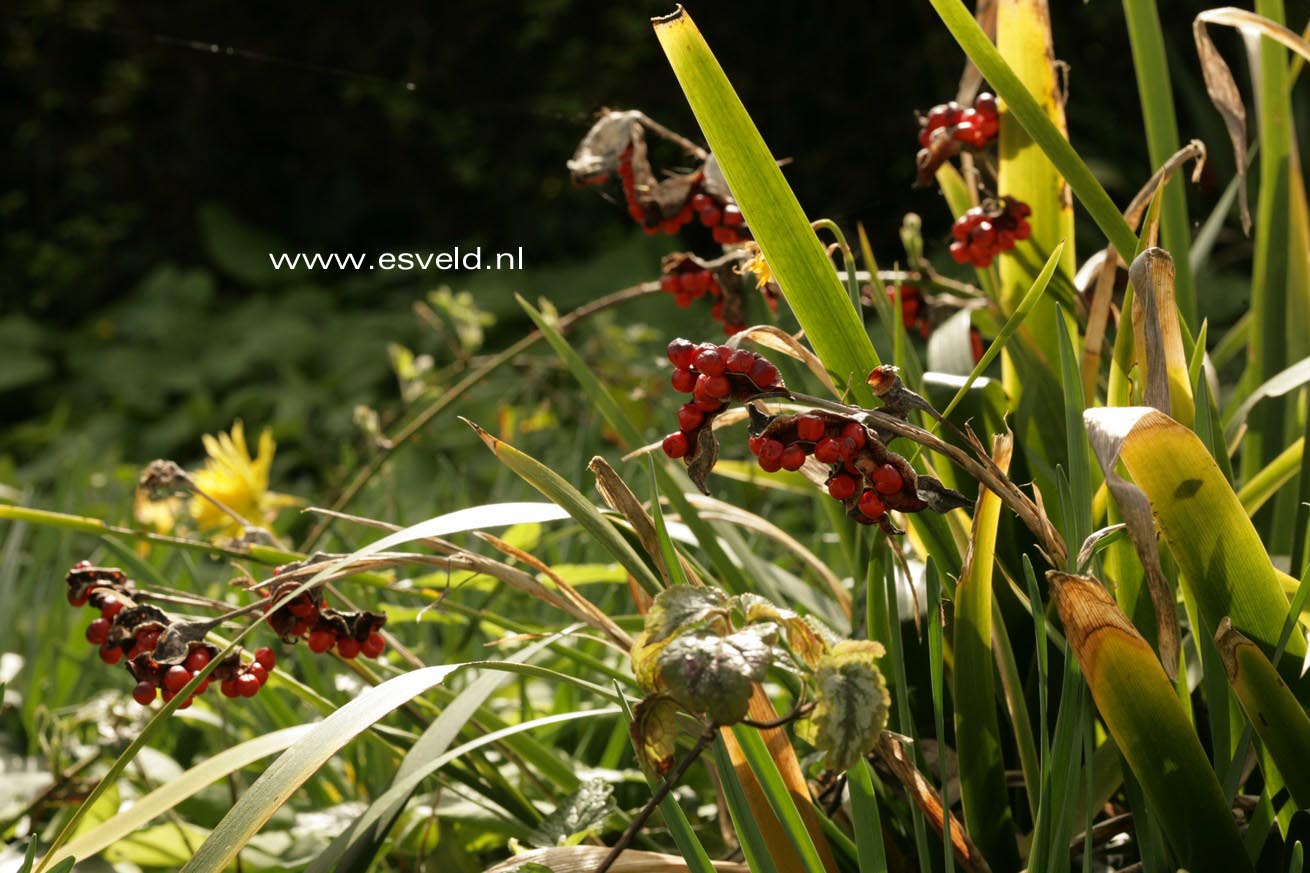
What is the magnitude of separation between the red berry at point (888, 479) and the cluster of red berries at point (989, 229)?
13.5 inches

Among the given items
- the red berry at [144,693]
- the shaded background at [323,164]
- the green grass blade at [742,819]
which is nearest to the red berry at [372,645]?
the red berry at [144,693]

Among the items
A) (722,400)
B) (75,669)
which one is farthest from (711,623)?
(75,669)

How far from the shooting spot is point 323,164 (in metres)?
3.98

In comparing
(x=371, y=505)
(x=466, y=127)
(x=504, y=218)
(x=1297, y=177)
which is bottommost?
(x=371, y=505)

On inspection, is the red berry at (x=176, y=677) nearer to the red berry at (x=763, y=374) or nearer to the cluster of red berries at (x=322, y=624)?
the cluster of red berries at (x=322, y=624)

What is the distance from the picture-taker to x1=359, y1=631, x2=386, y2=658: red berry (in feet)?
2.36

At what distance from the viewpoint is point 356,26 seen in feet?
12.5

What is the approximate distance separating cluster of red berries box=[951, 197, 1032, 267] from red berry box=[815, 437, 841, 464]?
348 mm

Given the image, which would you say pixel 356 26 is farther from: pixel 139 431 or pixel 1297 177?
pixel 1297 177

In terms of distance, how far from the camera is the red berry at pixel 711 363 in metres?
0.54

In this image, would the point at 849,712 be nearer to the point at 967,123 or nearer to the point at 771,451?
the point at 771,451

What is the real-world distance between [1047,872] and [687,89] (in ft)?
1.40

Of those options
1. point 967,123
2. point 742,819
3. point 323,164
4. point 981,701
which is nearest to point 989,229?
point 967,123

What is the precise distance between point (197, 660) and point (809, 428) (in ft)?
1.16
